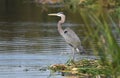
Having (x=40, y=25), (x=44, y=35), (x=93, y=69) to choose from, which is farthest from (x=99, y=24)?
(x=40, y=25)

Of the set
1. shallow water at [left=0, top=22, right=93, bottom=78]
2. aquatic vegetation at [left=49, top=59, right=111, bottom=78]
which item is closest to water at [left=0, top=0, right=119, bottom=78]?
shallow water at [left=0, top=22, right=93, bottom=78]

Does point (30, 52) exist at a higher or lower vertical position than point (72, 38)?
lower

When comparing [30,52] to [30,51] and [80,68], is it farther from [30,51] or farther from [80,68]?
[80,68]

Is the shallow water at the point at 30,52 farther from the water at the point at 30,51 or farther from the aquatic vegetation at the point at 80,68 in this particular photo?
the aquatic vegetation at the point at 80,68

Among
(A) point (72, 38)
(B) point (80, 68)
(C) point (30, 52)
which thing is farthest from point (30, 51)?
(B) point (80, 68)

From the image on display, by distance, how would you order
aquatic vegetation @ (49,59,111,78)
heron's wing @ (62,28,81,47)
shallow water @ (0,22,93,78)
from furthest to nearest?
heron's wing @ (62,28,81,47), shallow water @ (0,22,93,78), aquatic vegetation @ (49,59,111,78)

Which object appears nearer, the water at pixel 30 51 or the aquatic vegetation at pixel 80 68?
the aquatic vegetation at pixel 80 68

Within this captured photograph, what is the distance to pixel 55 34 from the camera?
2467 cm

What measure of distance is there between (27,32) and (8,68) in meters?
11.3

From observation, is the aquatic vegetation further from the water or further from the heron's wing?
the heron's wing

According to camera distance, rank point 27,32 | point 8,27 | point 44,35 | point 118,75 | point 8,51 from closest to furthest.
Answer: point 118,75 < point 8,51 < point 44,35 < point 27,32 < point 8,27

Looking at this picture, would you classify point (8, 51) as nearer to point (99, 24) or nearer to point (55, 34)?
point (55, 34)

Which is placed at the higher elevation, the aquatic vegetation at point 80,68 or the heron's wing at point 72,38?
the heron's wing at point 72,38

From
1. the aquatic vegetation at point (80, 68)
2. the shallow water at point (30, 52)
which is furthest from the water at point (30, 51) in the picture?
the aquatic vegetation at point (80, 68)
